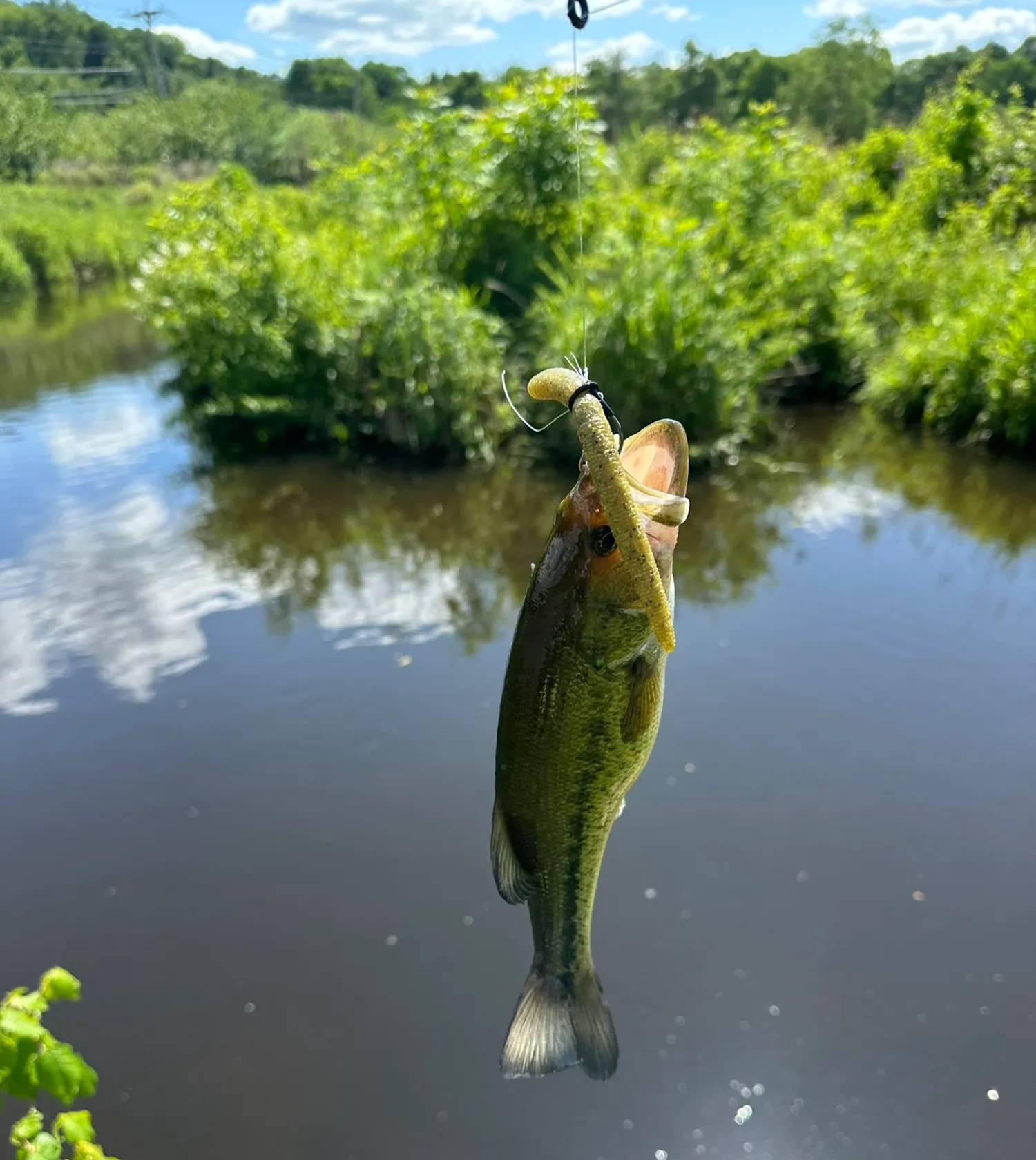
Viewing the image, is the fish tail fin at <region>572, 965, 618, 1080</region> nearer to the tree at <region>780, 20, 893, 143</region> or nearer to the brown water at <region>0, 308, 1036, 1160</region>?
the brown water at <region>0, 308, 1036, 1160</region>

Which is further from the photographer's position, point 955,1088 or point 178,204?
point 178,204

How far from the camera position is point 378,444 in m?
11.6

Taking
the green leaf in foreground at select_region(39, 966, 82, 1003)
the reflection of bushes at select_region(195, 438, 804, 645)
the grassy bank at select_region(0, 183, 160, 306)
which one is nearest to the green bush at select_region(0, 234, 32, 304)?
the grassy bank at select_region(0, 183, 160, 306)

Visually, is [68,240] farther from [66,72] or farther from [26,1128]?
[26,1128]

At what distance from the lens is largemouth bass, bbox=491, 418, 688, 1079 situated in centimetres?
140

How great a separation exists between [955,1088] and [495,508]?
7127 millimetres

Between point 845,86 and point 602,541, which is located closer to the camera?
point 602,541

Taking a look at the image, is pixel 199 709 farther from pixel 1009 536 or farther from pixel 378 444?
pixel 1009 536

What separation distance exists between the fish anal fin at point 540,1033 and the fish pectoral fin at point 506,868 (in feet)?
0.76

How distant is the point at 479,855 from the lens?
197 inches

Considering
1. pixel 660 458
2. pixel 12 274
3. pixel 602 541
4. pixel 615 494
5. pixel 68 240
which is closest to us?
pixel 615 494

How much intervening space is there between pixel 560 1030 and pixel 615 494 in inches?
51.6

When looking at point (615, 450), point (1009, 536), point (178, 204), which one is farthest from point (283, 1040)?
point (178, 204)

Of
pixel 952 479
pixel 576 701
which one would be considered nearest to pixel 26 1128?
pixel 576 701
